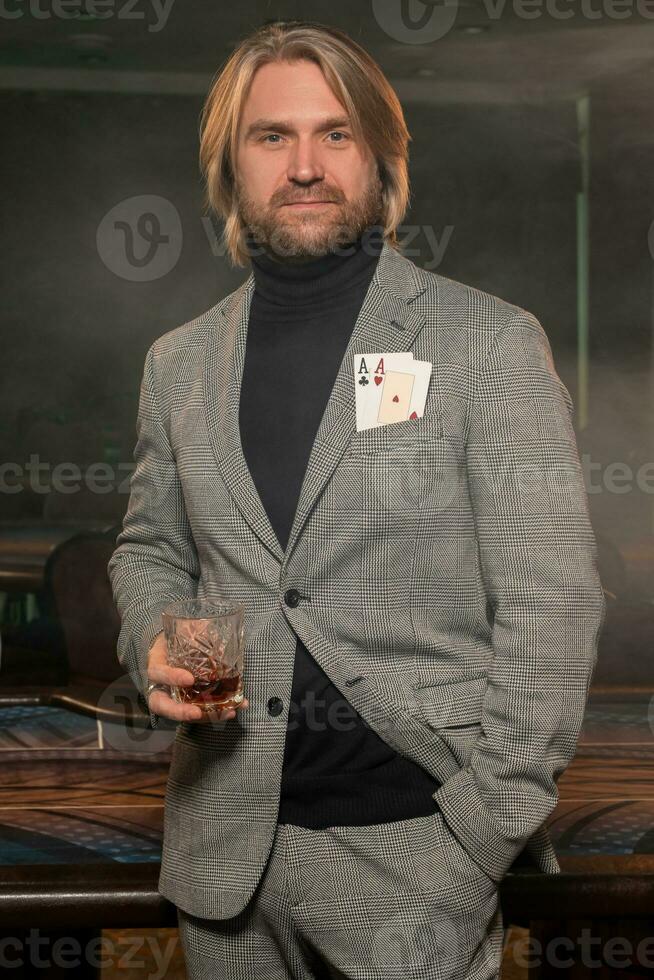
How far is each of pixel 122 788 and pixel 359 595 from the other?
6.37 ft

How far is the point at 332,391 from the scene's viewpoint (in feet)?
4.48

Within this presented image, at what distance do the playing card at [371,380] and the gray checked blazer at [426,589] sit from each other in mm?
12

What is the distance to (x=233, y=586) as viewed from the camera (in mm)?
1367

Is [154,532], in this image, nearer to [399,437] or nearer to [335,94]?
[399,437]

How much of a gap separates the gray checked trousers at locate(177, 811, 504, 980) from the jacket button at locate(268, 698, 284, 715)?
12 centimetres

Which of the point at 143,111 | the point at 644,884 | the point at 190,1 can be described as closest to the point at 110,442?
the point at 143,111

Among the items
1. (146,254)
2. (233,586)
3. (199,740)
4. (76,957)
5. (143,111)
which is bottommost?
(76,957)

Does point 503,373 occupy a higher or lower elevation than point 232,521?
higher

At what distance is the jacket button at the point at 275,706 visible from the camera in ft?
4.31

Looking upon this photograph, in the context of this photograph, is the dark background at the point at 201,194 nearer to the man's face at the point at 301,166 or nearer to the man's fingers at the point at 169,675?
the man's face at the point at 301,166

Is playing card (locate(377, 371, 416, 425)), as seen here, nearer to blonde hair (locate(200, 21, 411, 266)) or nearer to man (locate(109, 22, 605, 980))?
man (locate(109, 22, 605, 980))

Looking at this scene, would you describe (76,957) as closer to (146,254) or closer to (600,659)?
(600,659)

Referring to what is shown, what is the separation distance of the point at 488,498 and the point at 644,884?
574mm

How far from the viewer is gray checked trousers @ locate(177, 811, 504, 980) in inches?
49.4
